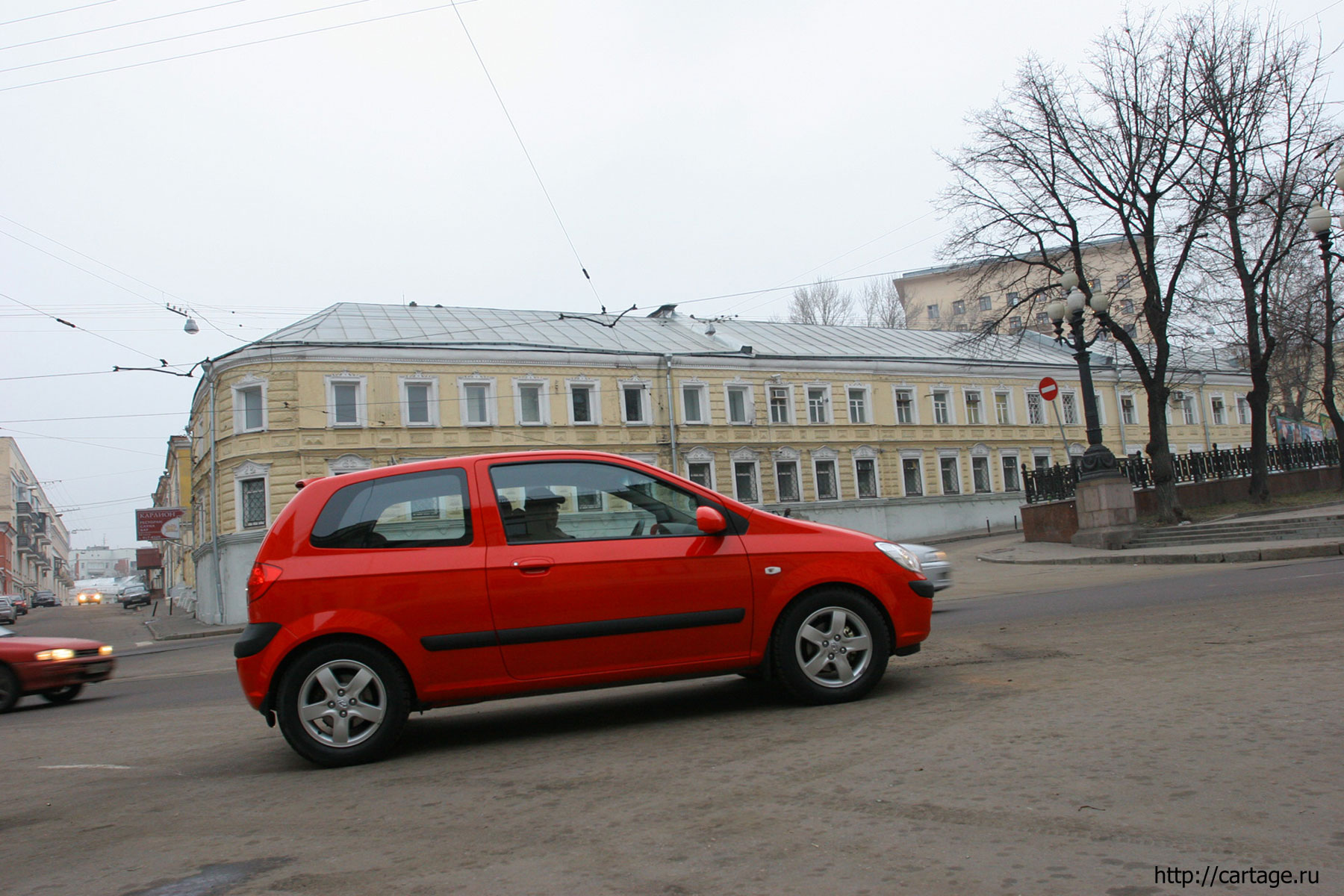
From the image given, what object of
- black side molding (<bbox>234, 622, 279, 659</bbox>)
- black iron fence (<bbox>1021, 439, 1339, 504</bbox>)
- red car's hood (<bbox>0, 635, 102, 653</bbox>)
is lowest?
red car's hood (<bbox>0, 635, 102, 653</bbox>)

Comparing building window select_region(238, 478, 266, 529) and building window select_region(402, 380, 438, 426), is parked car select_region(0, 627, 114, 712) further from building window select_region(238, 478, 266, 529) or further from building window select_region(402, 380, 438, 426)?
building window select_region(402, 380, 438, 426)

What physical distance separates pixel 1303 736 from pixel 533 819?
3.17m

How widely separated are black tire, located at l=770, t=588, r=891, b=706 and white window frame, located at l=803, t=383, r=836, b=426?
3684 centimetres

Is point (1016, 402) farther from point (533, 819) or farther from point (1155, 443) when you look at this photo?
point (533, 819)

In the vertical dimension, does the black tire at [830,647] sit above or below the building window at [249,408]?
below

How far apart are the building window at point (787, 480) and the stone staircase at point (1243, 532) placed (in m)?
18.8

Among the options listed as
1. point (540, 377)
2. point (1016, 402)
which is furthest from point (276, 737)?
point (1016, 402)

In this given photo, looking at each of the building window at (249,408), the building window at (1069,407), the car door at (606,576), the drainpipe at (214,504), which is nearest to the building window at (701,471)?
the building window at (249,408)

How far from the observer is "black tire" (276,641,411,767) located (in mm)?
5223

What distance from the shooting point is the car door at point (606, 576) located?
5.39 meters

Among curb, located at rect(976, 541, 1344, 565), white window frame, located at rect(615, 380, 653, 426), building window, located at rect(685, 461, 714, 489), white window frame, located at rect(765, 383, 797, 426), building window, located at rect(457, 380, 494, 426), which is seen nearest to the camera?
curb, located at rect(976, 541, 1344, 565)

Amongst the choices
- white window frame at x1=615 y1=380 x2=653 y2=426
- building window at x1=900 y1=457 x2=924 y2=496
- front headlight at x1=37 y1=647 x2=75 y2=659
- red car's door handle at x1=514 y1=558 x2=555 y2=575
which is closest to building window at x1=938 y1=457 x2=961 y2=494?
building window at x1=900 y1=457 x2=924 y2=496

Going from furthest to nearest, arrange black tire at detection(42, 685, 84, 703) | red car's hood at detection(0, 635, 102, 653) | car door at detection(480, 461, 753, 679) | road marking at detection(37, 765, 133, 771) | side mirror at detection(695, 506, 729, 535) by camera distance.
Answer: black tire at detection(42, 685, 84, 703) < red car's hood at detection(0, 635, 102, 653) < road marking at detection(37, 765, 133, 771) < side mirror at detection(695, 506, 729, 535) < car door at detection(480, 461, 753, 679)

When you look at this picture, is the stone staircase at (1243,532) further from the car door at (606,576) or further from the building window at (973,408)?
the building window at (973,408)
